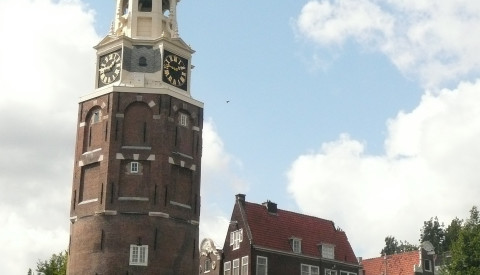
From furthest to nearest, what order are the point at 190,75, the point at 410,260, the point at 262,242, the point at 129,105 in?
1. the point at 410,260
2. the point at 262,242
3. the point at 190,75
4. the point at 129,105

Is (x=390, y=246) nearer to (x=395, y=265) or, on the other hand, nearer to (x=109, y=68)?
(x=395, y=265)

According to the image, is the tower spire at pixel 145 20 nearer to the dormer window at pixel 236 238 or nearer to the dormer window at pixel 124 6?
the dormer window at pixel 124 6

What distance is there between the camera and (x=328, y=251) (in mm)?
72688

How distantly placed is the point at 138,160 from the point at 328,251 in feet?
74.0

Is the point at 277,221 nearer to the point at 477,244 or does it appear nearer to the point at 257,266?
the point at 257,266

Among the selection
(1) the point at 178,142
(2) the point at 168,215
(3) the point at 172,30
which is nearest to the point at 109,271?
(2) the point at 168,215

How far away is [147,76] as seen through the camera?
199 ft

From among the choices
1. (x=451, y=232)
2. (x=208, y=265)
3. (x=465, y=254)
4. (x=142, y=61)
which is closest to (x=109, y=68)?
(x=142, y=61)

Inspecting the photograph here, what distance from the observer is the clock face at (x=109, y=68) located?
61094mm

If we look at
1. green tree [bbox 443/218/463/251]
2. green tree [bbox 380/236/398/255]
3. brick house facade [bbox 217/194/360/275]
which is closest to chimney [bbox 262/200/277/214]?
brick house facade [bbox 217/194/360/275]

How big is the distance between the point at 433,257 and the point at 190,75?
3168cm

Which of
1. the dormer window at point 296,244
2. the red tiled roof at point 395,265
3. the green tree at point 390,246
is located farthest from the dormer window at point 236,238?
the green tree at point 390,246

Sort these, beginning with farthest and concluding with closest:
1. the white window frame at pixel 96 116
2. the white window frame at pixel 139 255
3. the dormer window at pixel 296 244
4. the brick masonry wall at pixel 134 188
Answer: the dormer window at pixel 296 244, the white window frame at pixel 96 116, the brick masonry wall at pixel 134 188, the white window frame at pixel 139 255

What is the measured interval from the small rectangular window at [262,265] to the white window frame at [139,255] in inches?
528
